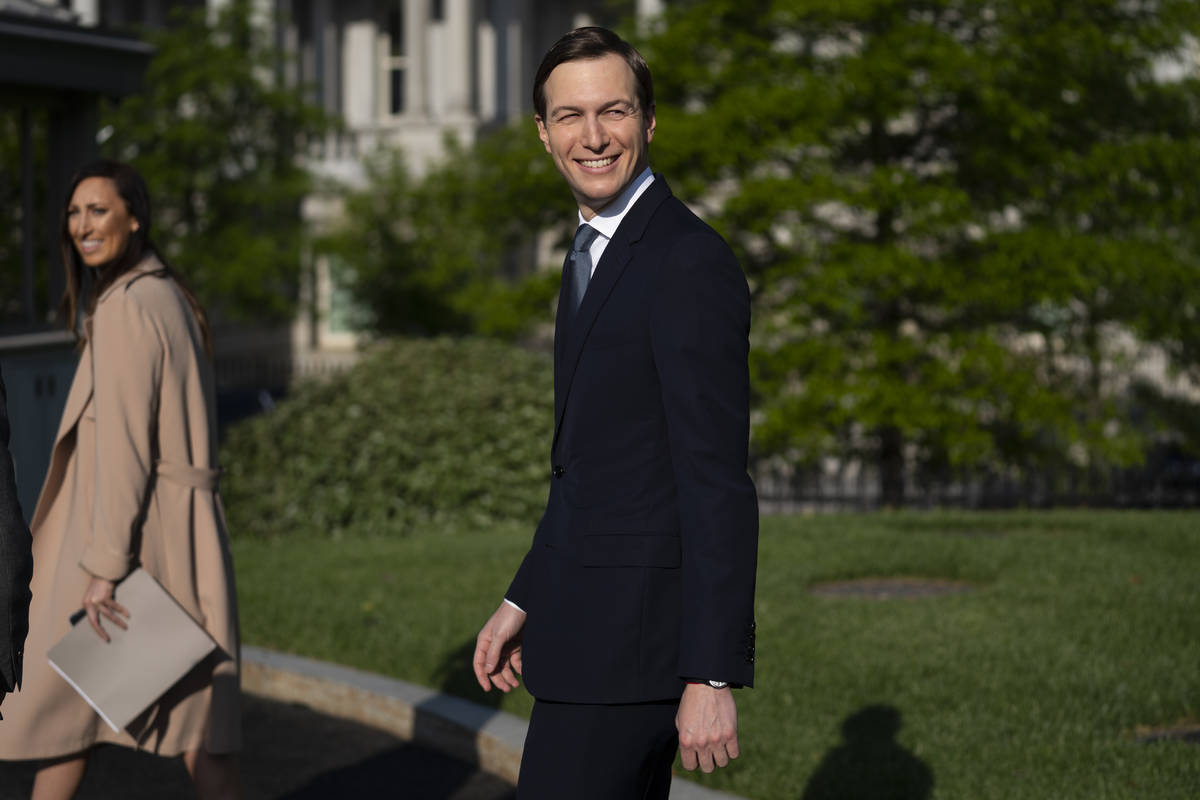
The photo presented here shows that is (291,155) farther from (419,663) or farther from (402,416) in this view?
(419,663)

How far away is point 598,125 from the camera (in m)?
3.16

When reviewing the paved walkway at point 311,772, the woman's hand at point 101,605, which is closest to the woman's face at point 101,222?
the woman's hand at point 101,605

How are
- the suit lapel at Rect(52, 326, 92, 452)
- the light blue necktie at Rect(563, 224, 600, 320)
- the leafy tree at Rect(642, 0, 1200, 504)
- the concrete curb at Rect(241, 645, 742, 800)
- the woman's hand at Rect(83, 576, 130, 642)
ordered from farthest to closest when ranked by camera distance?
the leafy tree at Rect(642, 0, 1200, 504)
the concrete curb at Rect(241, 645, 742, 800)
the suit lapel at Rect(52, 326, 92, 452)
the woman's hand at Rect(83, 576, 130, 642)
the light blue necktie at Rect(563, 224, 600, 320)

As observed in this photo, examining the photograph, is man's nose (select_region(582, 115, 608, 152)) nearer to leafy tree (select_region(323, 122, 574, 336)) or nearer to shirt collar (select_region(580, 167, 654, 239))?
shirt collar (select_region(580, 167, 654, 239))

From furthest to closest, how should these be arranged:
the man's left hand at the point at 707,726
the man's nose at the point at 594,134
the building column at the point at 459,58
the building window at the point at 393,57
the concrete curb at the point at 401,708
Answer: the building window at the point at 393,57, the building column at the point at 459,58, the concrete curb at the point at 401,708, the man's nose at the point at 594,134, the man's left hand at the point at 707,726

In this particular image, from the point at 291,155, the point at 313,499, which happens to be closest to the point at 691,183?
the point at 313,499

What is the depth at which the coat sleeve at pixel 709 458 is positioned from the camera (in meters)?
2.91

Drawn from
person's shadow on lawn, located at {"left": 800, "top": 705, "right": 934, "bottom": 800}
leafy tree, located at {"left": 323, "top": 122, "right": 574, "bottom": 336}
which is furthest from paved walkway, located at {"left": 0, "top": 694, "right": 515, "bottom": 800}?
leafy tree, located at {"left": 323, "top": 122, "right": 574, "bottom": 336}

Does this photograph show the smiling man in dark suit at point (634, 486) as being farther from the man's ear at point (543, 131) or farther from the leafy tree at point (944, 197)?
the leafy tree at point (944, 197)

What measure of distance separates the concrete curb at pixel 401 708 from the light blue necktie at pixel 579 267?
2877 millimetres

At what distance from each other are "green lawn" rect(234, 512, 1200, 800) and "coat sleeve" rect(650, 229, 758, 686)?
3000 mm

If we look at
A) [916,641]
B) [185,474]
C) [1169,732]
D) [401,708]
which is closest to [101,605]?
[185,474]

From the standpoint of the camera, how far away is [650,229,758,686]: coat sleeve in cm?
291

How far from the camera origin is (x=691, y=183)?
17266 mm
